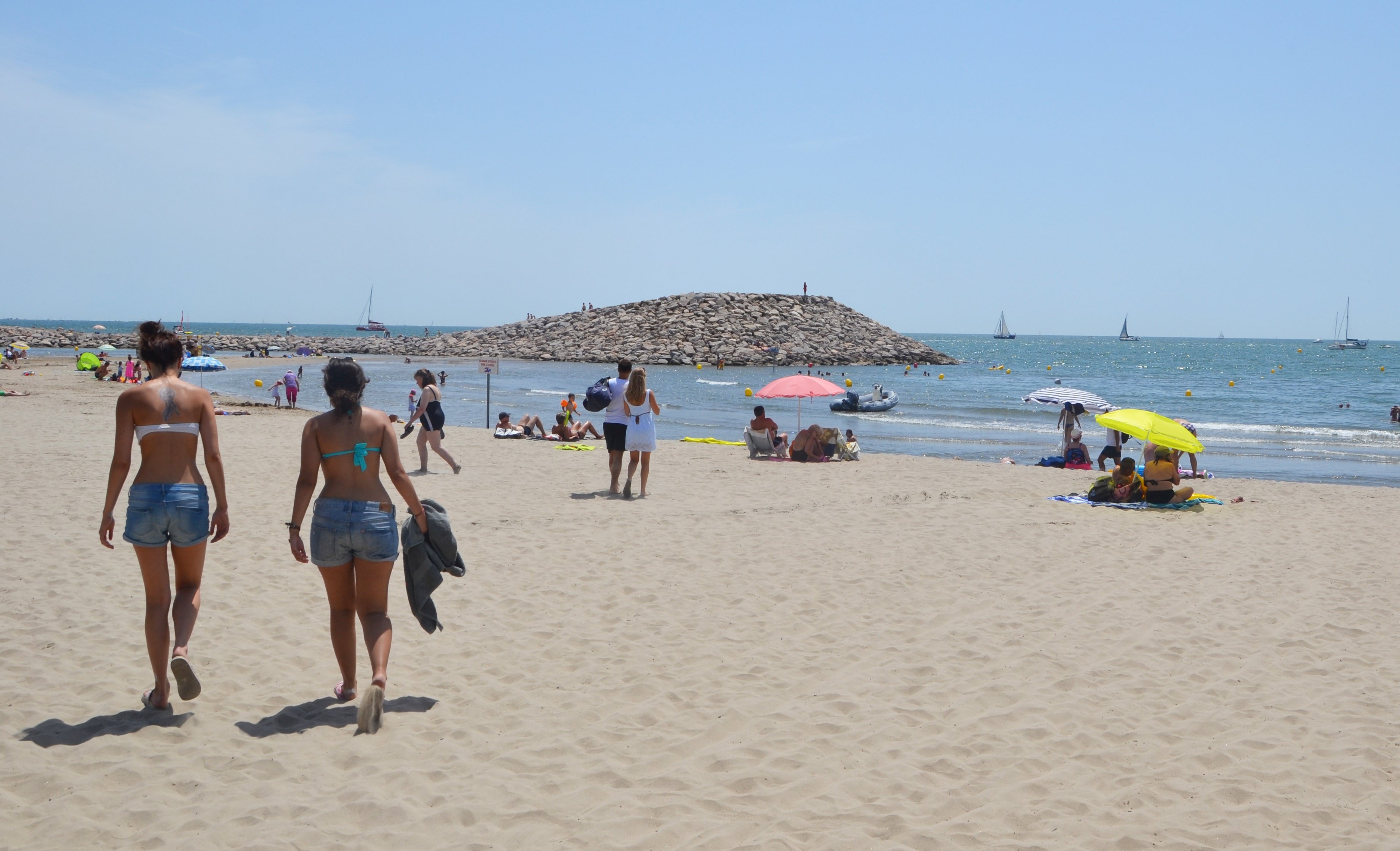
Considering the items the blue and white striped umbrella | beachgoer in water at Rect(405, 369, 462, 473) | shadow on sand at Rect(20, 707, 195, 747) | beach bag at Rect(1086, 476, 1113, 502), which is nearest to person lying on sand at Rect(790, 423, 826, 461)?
beach bag at Rect(1086, 476, 1113, 502)

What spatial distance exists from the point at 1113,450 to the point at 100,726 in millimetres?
14023

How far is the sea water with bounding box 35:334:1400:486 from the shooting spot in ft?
72.4

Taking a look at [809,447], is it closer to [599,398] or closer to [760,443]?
[760,443]

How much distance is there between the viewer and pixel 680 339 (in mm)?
57938

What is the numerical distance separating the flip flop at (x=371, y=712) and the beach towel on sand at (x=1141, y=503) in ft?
29.4

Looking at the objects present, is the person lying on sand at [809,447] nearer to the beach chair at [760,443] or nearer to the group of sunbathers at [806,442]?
the group of sunbathers at [806,442]

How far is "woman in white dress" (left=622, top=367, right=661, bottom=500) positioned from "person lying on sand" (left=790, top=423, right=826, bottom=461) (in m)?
4.77

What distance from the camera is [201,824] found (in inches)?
132

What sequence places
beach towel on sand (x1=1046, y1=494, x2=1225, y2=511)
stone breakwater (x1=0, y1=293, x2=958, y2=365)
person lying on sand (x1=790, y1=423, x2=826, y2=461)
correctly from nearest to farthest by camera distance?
beach towel on sand (x1=1046, y1=494, x2=1225, y2=511) → person lying on sand (x1=790, y1=423, x2=826, y2=461) → stone breakwater (x1=0, y1=293, x2=958, y2=365)

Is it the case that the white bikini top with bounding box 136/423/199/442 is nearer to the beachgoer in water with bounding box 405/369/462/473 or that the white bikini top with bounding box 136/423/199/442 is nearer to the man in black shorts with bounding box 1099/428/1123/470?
the beachgoer in water with bounding box 405/369/462/473

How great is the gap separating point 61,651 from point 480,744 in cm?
259

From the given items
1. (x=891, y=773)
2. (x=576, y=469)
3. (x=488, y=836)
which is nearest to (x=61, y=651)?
(x=488, y=836)

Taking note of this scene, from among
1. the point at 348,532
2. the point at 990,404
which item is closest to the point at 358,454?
the point at 348,532

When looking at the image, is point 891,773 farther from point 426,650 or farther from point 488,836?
point 426,650
